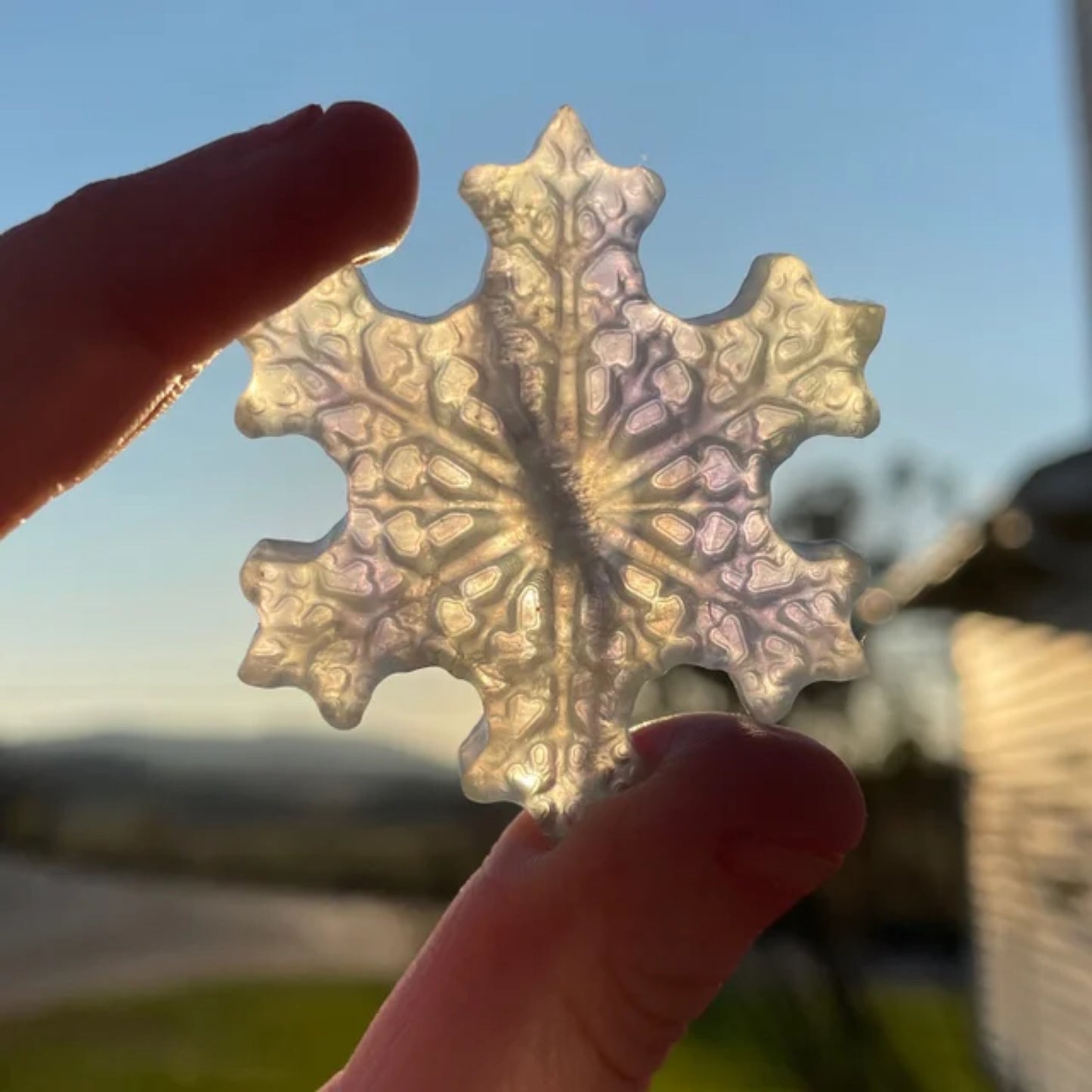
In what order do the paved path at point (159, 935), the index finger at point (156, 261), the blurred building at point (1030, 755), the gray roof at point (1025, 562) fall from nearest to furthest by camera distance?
the index finger at point (156, 261) → the gray roof at point (1025, 562) → the blurred building at point (1030, 755) → the paved path at point (159, 935)

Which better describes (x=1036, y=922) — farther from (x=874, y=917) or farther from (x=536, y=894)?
(x=536, y=894)

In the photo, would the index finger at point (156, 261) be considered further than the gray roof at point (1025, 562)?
No

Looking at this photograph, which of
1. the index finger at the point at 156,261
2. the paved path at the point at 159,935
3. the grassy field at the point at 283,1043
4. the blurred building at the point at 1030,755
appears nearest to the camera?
the index finger at the point at 156,261

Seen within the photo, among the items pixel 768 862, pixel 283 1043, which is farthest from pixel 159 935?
pixel 768 862

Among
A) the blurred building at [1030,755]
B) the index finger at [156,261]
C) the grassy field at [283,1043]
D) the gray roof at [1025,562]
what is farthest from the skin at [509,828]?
the grassy field at [283,1043]

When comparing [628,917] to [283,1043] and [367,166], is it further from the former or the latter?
[283,1043]

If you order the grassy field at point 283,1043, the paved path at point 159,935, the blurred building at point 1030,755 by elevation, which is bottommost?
the grassy field at point 283,1043

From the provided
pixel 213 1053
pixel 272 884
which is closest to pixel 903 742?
pixel 272 884

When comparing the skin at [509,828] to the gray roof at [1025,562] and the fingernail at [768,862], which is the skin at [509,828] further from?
the gray roof at [1025,562]
